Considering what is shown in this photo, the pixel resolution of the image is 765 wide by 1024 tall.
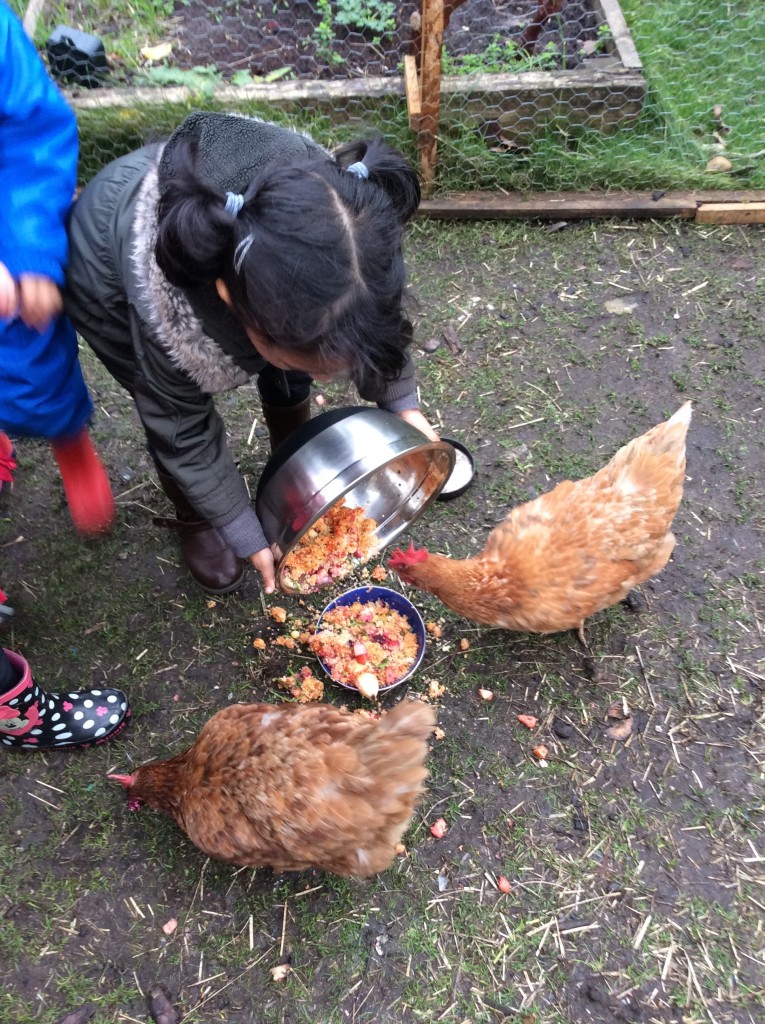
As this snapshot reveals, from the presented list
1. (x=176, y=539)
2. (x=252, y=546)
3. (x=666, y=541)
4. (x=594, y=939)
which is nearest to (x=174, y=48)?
(x=176, y=539)

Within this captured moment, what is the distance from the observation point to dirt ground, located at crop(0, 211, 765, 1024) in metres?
1.69

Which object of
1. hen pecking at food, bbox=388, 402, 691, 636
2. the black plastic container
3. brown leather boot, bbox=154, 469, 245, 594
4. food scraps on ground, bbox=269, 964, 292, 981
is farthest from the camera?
the black plastic container

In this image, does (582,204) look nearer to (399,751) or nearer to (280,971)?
(399,751)

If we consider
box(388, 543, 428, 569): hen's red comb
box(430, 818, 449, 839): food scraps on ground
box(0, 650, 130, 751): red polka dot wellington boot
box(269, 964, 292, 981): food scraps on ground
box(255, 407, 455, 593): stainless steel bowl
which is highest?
box(255, 407, 455, 593): stainless steel bowl

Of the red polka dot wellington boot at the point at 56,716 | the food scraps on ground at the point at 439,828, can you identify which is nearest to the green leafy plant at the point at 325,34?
the red polka dot wellington boot at the point at 56,716

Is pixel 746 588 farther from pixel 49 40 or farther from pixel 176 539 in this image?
pixel 49 40

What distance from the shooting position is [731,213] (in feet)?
10.4

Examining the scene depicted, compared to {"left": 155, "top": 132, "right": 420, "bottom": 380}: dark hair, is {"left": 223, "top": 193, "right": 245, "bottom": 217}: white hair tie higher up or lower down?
higher up

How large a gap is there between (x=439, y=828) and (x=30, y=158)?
188 cm

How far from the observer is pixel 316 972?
1692mm

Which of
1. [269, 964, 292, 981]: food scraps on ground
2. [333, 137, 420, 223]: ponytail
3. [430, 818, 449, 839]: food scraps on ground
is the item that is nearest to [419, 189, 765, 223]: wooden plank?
[333, 137, 420, 223]: ponytail

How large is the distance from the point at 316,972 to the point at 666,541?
1.46 metres

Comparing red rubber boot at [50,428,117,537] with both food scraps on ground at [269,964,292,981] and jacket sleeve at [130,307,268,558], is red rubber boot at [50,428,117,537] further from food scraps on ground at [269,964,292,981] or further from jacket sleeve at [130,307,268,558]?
food scraps on ground at [269,964,292,981]

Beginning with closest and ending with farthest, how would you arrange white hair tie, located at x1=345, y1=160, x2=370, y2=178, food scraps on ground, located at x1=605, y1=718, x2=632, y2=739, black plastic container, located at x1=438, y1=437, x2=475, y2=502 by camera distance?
white hair tie, located at x1=345, y1=160, x2=370, y2=178 → food scraps on ground, located at x1=605, y1=718, x2=632, y2=739 → black plastic container, located at x1=438, y1=437, x2=475, y2=502
